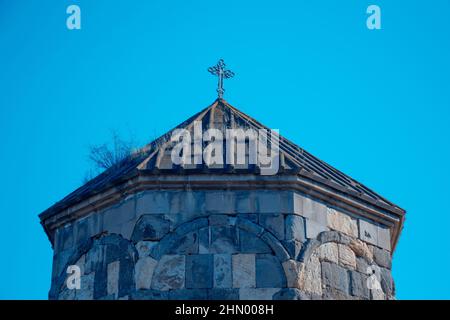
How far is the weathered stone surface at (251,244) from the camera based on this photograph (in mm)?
10031

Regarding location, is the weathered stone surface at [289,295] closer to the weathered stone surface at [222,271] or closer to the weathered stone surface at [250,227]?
the weathered stone surface at [222,271]

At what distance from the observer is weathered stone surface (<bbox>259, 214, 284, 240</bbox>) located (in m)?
10.1

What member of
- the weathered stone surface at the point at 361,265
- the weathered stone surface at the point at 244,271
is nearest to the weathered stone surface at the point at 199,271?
the weathered stone surface at the point at 244,271

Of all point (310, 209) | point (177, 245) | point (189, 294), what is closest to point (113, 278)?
point (177, 245)

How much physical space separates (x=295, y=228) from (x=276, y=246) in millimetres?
252

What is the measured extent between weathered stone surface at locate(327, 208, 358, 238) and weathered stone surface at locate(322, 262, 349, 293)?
38 cm

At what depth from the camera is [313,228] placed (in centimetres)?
1026

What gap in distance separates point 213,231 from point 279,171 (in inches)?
31.4

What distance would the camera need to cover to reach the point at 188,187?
33.6 feet

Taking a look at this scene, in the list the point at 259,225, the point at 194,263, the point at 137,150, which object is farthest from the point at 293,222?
the point at 137,150

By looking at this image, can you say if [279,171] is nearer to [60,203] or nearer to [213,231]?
[213,231]

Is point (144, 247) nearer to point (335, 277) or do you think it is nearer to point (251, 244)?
point (251, 244)

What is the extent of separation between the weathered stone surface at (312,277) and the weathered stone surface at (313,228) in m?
0.17
